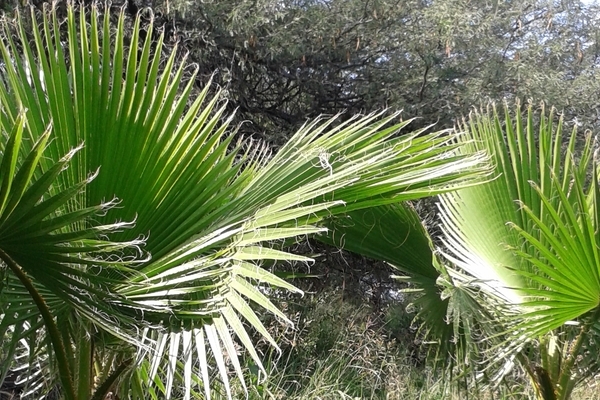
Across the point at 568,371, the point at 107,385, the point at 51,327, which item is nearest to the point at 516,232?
the point at 568,371

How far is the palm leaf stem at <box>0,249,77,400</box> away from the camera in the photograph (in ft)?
5.09

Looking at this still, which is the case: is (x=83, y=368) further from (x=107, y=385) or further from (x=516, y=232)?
(x=516, y=232)

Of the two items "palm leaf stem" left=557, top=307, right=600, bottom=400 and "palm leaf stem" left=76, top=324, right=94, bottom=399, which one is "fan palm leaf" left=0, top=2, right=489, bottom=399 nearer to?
"palm leaf stem" left=76, top=324, right=94, bottom=399

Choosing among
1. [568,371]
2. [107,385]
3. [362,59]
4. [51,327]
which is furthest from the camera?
[362,59]

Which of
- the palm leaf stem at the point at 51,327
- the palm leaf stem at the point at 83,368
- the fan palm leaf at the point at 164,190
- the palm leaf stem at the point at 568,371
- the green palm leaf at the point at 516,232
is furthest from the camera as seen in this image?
the palm leaf stem at the point at 568,371

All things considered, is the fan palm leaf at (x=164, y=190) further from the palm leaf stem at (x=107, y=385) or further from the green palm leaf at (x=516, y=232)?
the green palm leaf at (x=516, y=232)

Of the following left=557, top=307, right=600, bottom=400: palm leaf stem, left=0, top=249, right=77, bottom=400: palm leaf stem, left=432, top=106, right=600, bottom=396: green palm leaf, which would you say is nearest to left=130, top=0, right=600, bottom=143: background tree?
left=432, top=106, right=600, bottom=396: green palm leaf

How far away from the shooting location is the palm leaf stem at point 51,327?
1553 millimetres

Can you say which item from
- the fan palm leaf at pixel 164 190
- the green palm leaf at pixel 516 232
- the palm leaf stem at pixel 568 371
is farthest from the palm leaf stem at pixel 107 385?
the palm leaf stem at pixel 568 371

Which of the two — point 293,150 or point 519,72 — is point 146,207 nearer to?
point 293,150

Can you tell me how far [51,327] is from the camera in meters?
1.83

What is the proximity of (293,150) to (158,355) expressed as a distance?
0.90m

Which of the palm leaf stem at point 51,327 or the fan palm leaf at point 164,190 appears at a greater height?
the fan palm leaf at point 164,190

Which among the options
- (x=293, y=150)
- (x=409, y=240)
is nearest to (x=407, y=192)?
(x=293, y=150)
